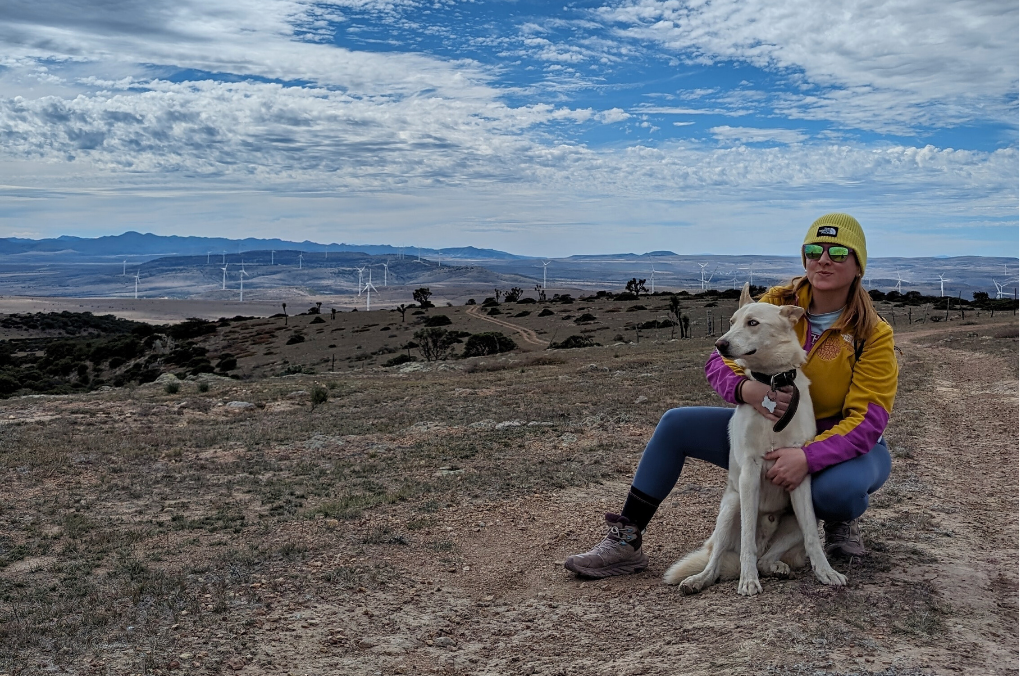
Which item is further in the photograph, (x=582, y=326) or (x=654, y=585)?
(x=582, y=326)

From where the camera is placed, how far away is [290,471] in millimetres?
10211

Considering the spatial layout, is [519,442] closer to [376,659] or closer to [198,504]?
[198,504]

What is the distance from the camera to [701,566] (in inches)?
198

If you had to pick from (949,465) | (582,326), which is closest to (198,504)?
(949,465)

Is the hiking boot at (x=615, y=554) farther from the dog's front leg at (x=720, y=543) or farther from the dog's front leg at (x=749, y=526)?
the dog's front leg at (x=749, y=526)

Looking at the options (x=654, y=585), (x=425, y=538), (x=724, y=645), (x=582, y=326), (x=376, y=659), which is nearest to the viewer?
(x=724, y=645)

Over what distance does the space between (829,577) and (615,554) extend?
1.36 metres

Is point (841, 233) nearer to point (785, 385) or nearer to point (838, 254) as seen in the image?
point (838, 254)

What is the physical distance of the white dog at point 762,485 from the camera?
4.48 metres

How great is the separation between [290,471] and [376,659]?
597cm

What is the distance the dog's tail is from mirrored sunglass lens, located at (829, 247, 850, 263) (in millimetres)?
1712

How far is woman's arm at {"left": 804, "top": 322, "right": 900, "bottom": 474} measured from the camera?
4582 mm

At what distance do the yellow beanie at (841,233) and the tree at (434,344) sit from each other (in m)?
33.1

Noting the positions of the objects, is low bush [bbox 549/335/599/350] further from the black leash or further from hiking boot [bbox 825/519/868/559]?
the black leash
